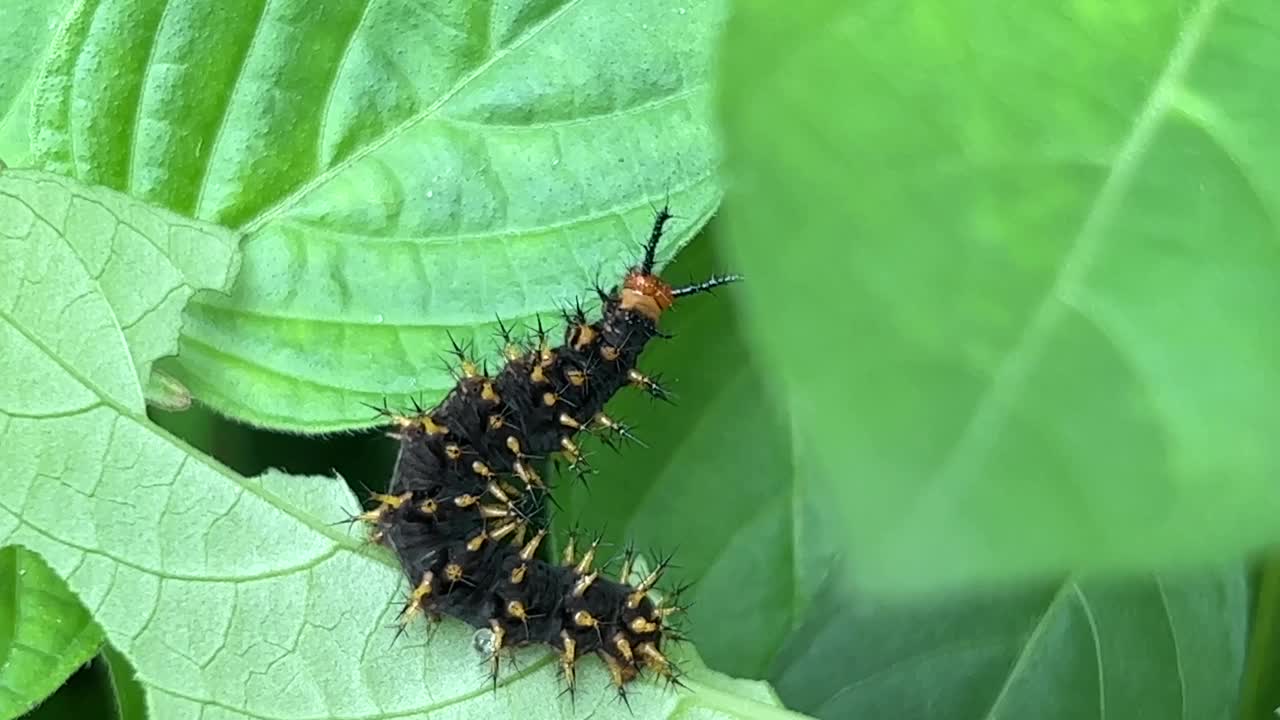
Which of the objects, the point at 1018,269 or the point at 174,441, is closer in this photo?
the point at 1018,269

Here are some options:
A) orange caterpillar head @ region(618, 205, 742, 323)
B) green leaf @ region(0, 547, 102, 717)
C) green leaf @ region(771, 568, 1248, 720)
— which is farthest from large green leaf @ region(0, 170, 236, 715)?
green leaf @ region(771, 568, 1248, 720)

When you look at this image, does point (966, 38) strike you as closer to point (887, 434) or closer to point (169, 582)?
point (887, 434)

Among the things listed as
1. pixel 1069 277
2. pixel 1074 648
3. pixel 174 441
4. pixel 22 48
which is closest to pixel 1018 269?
pixel 1069 277

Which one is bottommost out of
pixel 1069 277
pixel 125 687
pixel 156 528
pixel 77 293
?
pixel 125 687

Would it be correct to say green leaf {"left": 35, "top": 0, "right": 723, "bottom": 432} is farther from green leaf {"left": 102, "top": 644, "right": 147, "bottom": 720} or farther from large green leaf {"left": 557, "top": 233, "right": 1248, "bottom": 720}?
green leaf {"left": 102, "top": 644, "right": 147, "bottom": 720}

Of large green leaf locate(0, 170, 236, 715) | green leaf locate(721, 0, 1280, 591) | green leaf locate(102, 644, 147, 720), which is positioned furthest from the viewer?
green leaf locate(102, 644, 147, 720)

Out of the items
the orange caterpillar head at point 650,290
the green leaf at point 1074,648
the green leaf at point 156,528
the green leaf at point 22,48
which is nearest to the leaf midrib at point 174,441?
the green leaf at point 156,528

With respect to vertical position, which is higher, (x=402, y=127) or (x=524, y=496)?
(x=402, y=127)

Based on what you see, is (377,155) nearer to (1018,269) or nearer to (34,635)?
(34,635)
